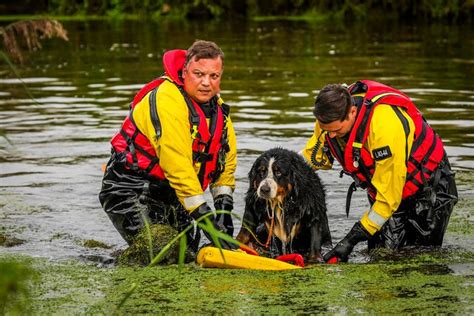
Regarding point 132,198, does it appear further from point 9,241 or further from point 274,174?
point 9,241

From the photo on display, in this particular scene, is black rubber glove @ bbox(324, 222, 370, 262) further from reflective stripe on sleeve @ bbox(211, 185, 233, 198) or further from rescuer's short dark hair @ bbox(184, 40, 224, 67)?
rescuer's short dark hair @ bbox(184, 40, 224, 67)

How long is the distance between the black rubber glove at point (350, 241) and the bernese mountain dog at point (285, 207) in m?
0.49

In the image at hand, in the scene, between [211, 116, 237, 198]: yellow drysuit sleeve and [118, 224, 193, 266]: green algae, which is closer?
[118, 224, 193, 266]: green algae

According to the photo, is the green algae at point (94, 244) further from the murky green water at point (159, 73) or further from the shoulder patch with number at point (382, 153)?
the shoulder patch with number at point (382, 153)

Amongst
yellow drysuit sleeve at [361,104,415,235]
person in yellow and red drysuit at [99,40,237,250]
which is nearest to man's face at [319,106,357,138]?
yellow drysuit sleeve at [361,104,415,235]

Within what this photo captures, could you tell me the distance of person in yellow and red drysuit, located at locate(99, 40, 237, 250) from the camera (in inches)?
281

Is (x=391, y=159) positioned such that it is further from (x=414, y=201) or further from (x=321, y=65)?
(x=321, y=65)

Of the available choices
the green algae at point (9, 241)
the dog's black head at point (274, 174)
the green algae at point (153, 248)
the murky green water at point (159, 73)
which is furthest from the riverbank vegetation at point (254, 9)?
the green algae at point (153, 248)

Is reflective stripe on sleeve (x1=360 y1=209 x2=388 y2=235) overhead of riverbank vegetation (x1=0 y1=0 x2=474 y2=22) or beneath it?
overhead

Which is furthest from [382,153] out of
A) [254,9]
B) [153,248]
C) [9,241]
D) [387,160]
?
[254,9]

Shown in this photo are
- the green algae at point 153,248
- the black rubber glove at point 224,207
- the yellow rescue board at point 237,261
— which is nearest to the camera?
the yellow rescue board at point 237,261

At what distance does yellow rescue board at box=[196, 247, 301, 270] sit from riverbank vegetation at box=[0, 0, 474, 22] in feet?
76.8

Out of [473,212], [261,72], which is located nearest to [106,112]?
[261,72]

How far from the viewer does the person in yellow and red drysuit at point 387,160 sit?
7.10m
